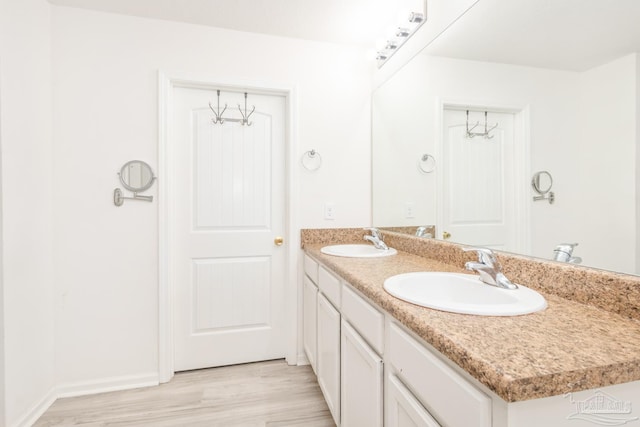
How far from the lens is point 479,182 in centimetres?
136

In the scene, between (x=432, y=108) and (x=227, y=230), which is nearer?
(x=432, y=108)

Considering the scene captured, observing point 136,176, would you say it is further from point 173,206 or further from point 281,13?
point 281,13

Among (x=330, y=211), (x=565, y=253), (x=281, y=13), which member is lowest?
(x=565, y=253)

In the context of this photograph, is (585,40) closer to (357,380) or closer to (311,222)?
(357,380)

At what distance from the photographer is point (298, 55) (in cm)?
215

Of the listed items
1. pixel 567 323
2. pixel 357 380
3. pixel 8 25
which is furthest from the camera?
pixel 8 25

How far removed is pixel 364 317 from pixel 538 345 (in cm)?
58

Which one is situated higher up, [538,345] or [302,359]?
[538,345]

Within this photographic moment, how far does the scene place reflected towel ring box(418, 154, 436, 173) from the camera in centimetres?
165

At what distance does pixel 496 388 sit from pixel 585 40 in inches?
42.6

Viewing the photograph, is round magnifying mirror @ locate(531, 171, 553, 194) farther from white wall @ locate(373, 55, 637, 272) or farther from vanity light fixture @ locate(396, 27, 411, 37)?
vanity light fixture @ locate(396, 27, 411, 37)

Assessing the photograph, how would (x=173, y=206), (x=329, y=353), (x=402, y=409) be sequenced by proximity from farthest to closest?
(x=173, y=206) < (x=329, y=353) < (x=402, y=409)

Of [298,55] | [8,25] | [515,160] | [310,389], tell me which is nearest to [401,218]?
[515,160]

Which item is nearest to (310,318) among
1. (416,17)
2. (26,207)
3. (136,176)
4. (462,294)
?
(462,294)
